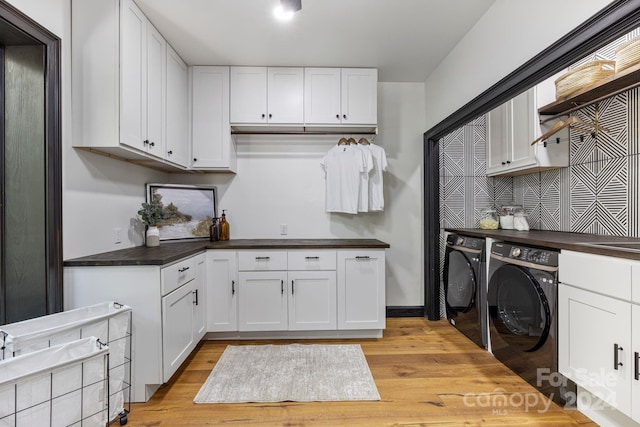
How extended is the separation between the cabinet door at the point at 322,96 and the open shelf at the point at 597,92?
1.70 m

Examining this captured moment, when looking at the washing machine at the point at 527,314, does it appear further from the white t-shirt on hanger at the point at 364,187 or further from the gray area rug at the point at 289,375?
the white t-shirt on hanger at the point at 364,187

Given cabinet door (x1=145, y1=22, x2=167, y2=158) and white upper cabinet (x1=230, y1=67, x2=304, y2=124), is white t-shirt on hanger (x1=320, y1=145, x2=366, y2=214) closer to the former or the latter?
white upper cabinet (x1=230, y1=67, x2=304, y2=124)

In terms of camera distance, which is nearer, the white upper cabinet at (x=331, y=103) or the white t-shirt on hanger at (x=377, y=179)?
the white upper cabinet at (x=331, y=103)

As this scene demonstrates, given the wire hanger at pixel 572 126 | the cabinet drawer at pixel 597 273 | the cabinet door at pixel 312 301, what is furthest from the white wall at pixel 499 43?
the cabinet door at pixel 312 301

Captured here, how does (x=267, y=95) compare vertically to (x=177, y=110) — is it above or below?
above

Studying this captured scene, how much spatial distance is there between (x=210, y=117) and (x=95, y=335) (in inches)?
83.8

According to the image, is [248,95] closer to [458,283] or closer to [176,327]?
[176,327]

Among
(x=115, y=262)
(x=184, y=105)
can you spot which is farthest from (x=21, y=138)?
(x=184, y=105)

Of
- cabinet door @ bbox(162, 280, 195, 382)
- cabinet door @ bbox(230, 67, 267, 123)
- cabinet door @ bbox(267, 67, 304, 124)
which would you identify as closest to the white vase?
cabinet door @ bbox(162, 280, 195, 382)

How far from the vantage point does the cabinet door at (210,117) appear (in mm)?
2965

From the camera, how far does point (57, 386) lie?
1266 millimetres

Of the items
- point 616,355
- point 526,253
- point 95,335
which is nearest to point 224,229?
point 95,335

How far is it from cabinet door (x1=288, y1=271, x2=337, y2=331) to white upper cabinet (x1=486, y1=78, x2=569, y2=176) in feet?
6.21

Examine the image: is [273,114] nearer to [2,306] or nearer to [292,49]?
[292,49]
